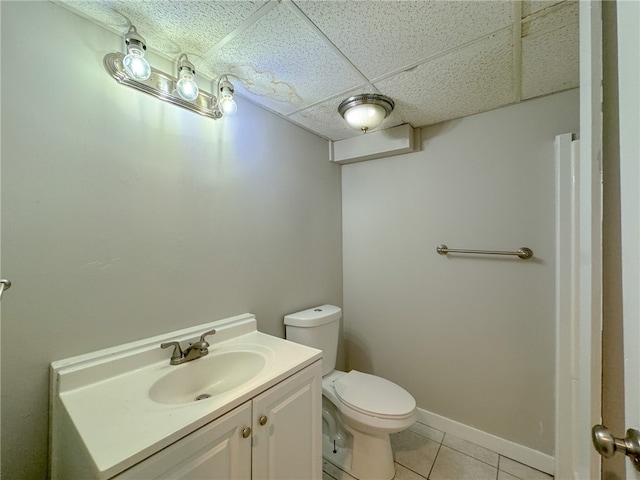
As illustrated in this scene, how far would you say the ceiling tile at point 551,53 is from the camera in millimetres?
935

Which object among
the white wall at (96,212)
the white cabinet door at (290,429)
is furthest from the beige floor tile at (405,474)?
the white wall at (96,212)

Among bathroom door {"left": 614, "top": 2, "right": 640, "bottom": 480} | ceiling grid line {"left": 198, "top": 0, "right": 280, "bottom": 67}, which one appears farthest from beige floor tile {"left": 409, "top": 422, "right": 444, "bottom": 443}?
ceiling grid line {"left": 198, "top": 0, "right": 280, "bottom": 67}

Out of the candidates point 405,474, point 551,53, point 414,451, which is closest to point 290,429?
point 405,474

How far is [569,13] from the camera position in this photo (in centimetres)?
89

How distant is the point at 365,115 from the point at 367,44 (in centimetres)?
43

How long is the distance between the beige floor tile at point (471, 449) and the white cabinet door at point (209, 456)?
56.3 inches

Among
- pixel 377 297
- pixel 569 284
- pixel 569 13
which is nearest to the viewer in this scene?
pixel 569 13

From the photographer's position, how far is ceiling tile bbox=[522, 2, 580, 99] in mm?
935

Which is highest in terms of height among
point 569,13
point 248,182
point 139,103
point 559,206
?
point 569,13

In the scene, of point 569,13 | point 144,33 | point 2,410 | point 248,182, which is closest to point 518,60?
point 569,13

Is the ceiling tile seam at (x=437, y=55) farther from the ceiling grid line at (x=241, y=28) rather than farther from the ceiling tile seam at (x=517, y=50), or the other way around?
the ceiling grid line at (x=241, y=28)

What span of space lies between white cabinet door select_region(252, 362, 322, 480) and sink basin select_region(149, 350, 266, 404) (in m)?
0.14

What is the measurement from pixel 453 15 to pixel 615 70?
0.61 metres

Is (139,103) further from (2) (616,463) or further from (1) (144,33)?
(2) (616,463)
